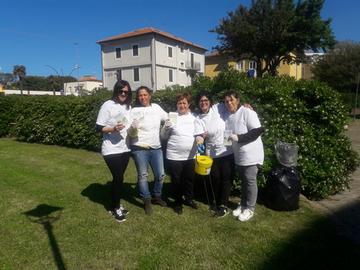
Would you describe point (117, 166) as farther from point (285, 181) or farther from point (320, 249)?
point (320, 249)

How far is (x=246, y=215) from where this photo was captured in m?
4.41

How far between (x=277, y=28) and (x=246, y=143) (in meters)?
29.8

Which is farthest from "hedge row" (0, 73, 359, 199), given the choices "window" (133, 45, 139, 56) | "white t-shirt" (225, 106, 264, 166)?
"window" (133, 45, 139, 56)

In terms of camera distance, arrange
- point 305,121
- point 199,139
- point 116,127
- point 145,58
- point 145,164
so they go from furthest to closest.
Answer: point 145,58 → point 305,121 → point 145,164 → point 199,139 → point 116,127

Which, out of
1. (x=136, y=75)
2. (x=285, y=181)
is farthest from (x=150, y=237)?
(x=136, y=75)

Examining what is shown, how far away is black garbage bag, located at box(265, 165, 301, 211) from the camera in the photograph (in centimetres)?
462

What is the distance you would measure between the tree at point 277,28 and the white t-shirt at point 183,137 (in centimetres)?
2758

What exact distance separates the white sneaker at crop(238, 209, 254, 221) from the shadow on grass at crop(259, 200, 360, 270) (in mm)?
634

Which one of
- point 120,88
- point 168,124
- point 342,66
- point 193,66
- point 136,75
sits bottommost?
point 168,124

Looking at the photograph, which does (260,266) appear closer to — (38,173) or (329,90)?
(329,90)

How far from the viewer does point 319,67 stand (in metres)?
34.7

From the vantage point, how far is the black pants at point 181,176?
4.59 meters

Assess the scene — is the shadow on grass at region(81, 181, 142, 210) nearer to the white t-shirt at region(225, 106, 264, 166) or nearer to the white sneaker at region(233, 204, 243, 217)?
the white sneaker at region(233, 204, 243, 217)

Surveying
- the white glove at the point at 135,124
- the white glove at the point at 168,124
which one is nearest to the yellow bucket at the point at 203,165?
the white glove at the point at 168,124
